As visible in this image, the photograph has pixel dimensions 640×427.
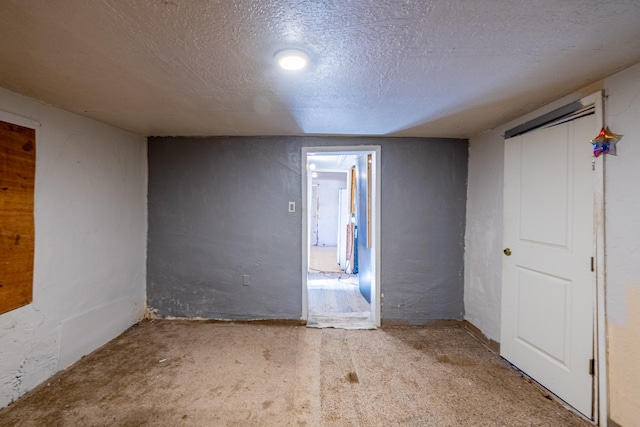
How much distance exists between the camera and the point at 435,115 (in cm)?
228

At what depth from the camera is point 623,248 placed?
1.52 meters

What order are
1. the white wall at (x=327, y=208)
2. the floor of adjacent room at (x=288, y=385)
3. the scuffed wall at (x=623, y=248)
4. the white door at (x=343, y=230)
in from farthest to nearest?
1. the white wall at (x=327, y=208)
2. the white door at (x=343, y=230)
3. the floor of adjacent room at (x=288, y=385)
4. the scuffed wall at (x=623, y=248)

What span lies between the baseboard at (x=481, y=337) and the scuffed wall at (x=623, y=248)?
3.09ft

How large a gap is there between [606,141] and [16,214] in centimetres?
360

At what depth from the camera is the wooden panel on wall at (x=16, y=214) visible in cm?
176

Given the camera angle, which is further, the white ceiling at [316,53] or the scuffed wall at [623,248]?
the scuffed wall at [623,248]

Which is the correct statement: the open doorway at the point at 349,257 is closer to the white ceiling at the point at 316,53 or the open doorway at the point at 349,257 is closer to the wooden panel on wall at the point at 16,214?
the white ceiling at the point at 316,53

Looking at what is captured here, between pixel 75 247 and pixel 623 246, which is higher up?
pixel 623 246

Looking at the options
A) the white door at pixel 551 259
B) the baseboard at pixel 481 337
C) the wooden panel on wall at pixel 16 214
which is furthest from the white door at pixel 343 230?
the wooden panel on wall at pixel 16 214

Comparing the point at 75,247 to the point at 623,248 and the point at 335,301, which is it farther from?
the point at 623,248

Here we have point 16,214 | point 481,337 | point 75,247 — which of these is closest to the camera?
point 16,214

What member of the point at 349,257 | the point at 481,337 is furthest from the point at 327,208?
the point at 481,337

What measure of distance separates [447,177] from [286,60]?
89.4 inches

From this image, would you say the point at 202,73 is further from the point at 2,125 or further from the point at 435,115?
the point at 435,115
